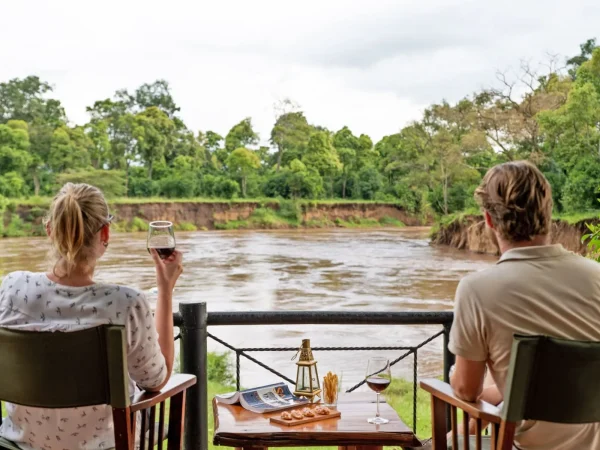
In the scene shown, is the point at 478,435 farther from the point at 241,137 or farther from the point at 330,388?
the point at 241,137

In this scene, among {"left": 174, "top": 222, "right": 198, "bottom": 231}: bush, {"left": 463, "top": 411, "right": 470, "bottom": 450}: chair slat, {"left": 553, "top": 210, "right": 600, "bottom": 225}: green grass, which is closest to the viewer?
{"left": 463, "top": 411, "right": 470, "bottom": 450}: chair slat

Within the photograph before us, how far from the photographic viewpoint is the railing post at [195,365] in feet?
7.51

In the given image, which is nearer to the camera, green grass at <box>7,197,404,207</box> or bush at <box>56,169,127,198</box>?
green grass at <box>7,197,404,207</box>

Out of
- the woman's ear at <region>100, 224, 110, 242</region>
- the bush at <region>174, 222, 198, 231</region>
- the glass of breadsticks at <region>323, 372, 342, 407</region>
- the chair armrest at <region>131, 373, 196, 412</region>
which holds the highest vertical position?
the woman's ear at <region>100, 224, 110, 242</region>

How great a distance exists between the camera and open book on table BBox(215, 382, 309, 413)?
1.88 metres

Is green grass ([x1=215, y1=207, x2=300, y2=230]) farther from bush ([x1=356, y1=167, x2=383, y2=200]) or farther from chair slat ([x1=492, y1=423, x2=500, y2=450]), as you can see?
chair slat ([x1=492, y1=423, x2=500, y2=450])

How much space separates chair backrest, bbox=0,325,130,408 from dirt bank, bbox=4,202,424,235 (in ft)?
114

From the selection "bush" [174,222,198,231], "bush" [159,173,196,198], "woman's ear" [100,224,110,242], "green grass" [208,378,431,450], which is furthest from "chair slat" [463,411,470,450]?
"bush" [174,222,198,231]

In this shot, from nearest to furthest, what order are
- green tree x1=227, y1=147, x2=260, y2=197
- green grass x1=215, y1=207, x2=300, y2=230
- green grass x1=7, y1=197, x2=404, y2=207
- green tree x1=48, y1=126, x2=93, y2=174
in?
green grass x1=7, y1=197, x2=404, y2=207 < green tree x1=48, y1=126, x2=93, y2=174 < green tree x1=227, y1=147, x2=260, y2=197 < green grass x1=215, y1=207, x2=300, y2=230

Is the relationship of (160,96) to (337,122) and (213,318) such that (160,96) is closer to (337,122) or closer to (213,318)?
(337,122)

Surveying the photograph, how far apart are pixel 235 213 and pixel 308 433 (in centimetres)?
4045

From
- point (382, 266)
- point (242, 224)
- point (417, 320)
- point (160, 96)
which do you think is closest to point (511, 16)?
point (382, 266)

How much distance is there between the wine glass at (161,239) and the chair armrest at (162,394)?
0.33m

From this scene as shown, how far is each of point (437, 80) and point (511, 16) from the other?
46.8 feet
